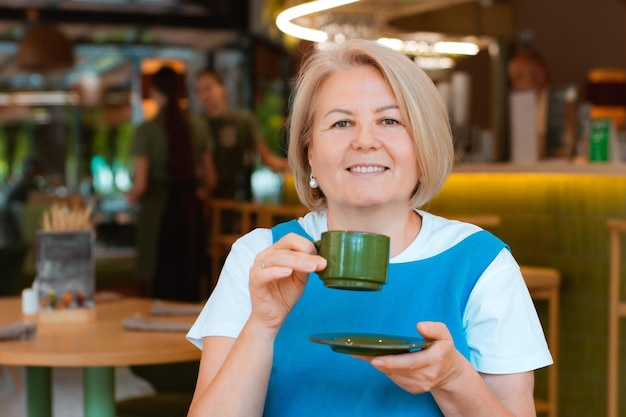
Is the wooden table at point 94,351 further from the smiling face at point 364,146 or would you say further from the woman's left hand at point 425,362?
the woman's left hand at point 425,362

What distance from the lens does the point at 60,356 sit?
2283 mm

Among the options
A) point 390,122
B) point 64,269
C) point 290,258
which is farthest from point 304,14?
point 290,258

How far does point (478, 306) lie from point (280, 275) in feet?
1.29

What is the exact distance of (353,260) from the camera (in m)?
1.42

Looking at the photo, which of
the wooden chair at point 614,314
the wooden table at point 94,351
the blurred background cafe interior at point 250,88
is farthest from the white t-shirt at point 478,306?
the blurred background cafe interior at point 250,88

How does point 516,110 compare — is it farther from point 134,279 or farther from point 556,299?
point 134,279

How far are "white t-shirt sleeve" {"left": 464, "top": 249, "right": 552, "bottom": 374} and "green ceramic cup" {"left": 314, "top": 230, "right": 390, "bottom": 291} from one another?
0.93 ft

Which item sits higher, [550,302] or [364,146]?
[364,146]

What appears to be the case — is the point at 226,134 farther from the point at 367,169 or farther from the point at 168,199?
the point at 367,169

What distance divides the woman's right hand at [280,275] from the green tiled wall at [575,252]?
283 centimetres

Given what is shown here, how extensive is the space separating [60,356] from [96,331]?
0.38 meters

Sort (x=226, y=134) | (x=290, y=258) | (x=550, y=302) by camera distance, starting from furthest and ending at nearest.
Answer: (x=226, y=134), (x=550, y=302), (x=290, y=258)

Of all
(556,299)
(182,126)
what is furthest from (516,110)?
(182,126)

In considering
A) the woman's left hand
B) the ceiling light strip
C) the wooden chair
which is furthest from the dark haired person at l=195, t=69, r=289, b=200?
the woman's left hand
